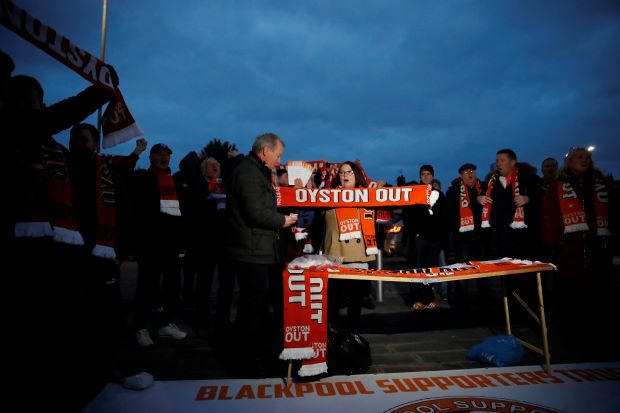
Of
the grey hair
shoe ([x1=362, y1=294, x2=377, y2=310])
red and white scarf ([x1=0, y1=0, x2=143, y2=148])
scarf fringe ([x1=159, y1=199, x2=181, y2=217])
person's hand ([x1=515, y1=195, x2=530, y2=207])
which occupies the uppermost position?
red and white scarf ([x1=0, y1=0, x2=143, y2=148])

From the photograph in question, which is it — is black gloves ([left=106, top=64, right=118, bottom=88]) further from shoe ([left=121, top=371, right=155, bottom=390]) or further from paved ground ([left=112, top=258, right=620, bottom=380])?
paved ground ([left=112, top=258, right=620, bottom=380])

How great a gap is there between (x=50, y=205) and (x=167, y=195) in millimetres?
1912

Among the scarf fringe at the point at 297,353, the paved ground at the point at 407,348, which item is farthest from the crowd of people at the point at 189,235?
the scarf fringe at the point at 297,353

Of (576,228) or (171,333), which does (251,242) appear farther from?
(576,228)

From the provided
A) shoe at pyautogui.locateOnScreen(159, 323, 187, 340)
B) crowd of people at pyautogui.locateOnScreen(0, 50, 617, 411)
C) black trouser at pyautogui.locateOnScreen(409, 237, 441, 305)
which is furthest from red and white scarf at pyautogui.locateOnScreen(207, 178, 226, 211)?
black trouser at pyautogui.locateOnScreen(409, 237, 441, 305)

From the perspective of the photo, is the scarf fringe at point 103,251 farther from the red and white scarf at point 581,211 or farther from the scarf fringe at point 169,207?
the red and white scarf at point 581,211

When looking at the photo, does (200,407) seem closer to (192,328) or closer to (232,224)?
(232,224)

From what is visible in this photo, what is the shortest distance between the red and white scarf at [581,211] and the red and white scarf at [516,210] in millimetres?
539

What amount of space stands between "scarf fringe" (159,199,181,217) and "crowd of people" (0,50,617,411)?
0.6 inches

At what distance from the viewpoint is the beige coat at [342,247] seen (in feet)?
14.1

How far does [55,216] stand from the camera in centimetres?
224

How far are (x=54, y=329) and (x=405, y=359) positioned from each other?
111 inches

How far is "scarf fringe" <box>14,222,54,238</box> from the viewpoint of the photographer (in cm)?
201

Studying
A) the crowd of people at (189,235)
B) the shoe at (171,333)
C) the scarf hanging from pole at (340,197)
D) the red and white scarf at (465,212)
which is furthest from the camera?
the red and white scarf at (465,212)
